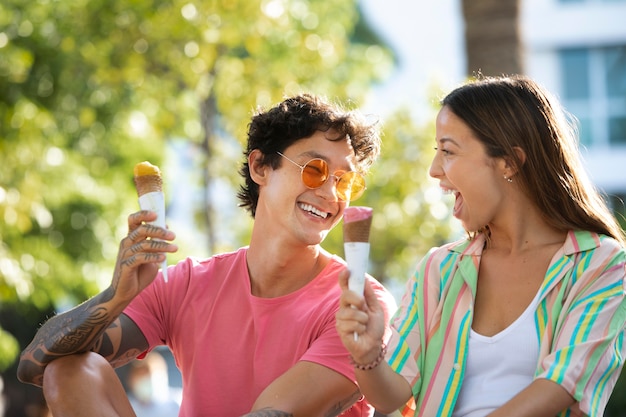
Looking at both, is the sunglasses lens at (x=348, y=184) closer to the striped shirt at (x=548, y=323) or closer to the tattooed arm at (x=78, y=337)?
the striped shirt at (x=548, y=323)

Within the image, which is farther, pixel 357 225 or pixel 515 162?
pixel 515 162

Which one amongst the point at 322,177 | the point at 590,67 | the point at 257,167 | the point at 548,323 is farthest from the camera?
the point at 590,67

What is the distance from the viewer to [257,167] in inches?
181

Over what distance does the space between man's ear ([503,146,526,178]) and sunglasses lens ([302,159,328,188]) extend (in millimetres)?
843

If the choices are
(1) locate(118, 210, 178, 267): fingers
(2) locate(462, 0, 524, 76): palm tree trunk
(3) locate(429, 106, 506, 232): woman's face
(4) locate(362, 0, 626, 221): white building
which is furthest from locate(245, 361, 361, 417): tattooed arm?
(4) locate(362, 0, 626, 221): white building

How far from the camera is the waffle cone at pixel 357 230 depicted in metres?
3.22

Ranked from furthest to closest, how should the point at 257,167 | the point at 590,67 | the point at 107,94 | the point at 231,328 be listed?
the point at 590,67 < the point at 107,94 < the point at 257,167 < the point at 231,328

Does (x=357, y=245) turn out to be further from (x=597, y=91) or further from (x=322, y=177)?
(x=597, y=91)

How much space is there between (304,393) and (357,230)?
96 cm

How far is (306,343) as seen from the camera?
166 inches

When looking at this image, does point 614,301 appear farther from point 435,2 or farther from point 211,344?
point 435,2

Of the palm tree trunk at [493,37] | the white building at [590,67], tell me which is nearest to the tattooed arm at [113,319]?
the palm tree trunk at [493,37]

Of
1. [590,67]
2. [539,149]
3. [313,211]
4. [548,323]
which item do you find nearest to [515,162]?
[539,149]

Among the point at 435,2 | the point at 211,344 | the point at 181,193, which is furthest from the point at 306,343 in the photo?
the point at 435,2
